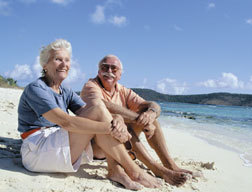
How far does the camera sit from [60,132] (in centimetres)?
244

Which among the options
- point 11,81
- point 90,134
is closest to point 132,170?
point 90,134

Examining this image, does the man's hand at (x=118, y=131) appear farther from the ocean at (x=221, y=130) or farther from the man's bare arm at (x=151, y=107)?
the ocean at (x=221, y=130)

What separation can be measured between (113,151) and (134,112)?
2.72 feet

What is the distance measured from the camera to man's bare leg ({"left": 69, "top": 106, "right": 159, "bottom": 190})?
2451mm

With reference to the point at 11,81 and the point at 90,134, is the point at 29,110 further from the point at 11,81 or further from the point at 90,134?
the point at 11,81

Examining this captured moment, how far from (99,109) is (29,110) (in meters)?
0.71

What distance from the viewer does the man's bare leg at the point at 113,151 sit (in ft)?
8.04

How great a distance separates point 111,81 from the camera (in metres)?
3.54

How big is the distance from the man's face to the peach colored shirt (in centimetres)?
9

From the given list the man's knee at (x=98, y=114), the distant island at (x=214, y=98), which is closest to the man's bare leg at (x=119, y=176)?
the man's knee at (x=98, y=114)

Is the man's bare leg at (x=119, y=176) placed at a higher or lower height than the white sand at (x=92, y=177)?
higher

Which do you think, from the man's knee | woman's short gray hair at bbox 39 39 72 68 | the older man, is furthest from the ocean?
woman's short gray hair at bbox 39 39 72 68

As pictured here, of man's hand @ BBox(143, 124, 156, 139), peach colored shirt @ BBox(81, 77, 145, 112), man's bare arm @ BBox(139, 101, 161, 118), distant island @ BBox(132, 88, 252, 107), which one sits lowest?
man's hand @ BBox(143, 124, 156, 139)

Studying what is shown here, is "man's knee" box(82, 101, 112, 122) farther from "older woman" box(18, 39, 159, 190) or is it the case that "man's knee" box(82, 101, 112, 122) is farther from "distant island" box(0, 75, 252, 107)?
"distant island" box(0, 75, 252, 107)
